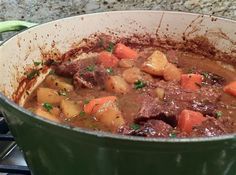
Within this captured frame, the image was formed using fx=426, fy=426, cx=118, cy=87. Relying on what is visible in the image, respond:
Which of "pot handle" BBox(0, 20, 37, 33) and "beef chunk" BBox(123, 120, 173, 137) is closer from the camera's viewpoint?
"beef chunk" BBox(123, 120, 173, 137)

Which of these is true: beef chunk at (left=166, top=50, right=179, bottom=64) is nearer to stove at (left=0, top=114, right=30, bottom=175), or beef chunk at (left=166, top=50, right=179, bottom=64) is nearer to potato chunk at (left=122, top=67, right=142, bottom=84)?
potato chunk at (left=122, top=67, right=142, bottom=84)

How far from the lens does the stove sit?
1175mm

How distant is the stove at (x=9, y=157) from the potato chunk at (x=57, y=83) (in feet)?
0.70

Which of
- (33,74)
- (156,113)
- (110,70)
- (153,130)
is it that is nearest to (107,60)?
(110,70)

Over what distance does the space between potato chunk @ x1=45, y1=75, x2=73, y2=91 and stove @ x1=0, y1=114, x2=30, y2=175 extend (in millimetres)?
213

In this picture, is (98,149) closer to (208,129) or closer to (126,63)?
(208,129)

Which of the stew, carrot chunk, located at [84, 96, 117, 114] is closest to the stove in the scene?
the stew

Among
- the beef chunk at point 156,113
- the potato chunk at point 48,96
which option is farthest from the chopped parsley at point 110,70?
the beef chunk at point 156,113

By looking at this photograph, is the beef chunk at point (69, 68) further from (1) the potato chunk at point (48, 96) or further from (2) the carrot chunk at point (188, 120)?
(2) the carrot chunk at point (188, 120)

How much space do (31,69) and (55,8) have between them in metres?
0.45

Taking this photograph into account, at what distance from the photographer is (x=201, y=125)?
1083mm

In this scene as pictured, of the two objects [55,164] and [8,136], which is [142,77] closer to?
[8,136]

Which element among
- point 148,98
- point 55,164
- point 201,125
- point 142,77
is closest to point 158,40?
point 142,77

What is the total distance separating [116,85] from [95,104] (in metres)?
0.15
